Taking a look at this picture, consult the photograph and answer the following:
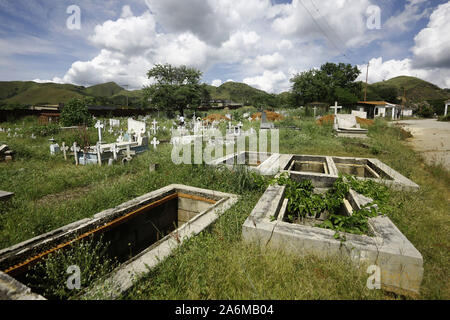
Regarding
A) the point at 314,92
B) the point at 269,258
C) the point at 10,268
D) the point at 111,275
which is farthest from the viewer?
the point at 314,92

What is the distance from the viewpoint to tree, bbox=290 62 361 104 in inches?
1528

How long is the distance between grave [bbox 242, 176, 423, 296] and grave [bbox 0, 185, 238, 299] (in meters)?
0.82

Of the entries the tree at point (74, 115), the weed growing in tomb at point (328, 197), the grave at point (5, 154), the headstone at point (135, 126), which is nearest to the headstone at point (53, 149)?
the grave at point (5, 154)

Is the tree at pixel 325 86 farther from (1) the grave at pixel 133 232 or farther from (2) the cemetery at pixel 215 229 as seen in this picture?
(1) the grave at pixel 133 232

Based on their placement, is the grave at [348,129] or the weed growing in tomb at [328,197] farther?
the grave at [348,129]

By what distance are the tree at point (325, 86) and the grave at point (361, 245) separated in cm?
4081

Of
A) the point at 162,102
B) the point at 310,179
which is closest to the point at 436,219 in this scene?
the point at 310,179

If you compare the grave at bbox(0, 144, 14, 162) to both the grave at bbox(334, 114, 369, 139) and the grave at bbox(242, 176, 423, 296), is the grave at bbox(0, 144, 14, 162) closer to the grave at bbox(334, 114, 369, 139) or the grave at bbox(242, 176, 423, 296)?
the grave at bbox(242, 176, 423, 296)

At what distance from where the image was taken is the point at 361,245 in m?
2.60

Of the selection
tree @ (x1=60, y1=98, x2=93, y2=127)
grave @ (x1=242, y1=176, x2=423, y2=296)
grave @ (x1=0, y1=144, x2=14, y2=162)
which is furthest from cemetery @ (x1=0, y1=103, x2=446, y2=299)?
tree @ (x1=60, y1=98, x2=93, y2=127)

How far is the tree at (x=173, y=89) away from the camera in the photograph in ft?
116

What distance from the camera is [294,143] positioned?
12.0 meters

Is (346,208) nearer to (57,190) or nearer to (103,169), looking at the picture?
(57,190)
